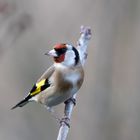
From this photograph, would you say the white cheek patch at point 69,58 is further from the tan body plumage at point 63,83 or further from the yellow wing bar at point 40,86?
the yellow wing bar at point 40,86

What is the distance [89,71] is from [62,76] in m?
1.91

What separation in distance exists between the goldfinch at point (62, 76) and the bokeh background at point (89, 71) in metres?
0.74

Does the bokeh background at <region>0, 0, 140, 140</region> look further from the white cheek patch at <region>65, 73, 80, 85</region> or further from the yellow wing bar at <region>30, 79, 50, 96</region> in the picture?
the white cheek patch at <region>65, 73, 80, 85</region>

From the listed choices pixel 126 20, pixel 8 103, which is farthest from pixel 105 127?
pixel 8 103

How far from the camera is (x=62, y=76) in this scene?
4574mm

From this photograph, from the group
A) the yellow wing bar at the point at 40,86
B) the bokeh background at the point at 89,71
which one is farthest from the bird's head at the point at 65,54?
the bokeh background at the point at 89,71

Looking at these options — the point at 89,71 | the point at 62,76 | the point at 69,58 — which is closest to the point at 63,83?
the point at 62,76

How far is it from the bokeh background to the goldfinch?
0.74 meters

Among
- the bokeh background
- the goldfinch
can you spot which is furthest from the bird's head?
the bokeh background

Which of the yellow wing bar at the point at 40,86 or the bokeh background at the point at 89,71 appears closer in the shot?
the yellow wing bar at the point at 40,86

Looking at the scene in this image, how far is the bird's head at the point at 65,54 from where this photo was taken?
450cm

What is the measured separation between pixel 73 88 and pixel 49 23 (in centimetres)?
254

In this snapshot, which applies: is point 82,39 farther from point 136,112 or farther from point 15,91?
point 15,91

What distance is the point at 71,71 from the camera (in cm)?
456
